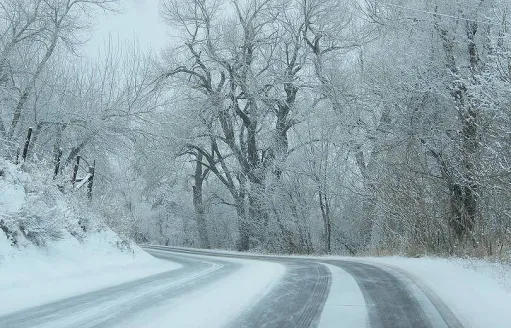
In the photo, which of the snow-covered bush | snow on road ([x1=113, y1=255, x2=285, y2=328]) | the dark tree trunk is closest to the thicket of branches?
the dark tree trunk

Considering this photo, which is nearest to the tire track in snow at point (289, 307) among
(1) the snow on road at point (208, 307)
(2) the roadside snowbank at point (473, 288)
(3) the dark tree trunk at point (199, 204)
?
(1) the snow on road at point (208, 307)

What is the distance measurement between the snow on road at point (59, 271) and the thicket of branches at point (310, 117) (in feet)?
11.8

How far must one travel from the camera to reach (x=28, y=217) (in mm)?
8781

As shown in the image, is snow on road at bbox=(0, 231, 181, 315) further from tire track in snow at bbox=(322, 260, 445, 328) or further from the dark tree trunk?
Result: the dark tree trunk

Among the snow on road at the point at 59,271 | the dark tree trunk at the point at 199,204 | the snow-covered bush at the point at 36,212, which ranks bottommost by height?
the snow on road at the point at 59,271

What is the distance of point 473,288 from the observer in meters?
6.75

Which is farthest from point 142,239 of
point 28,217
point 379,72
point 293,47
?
point 28,217

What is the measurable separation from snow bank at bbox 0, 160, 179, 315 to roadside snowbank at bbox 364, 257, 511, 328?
15.2 ft

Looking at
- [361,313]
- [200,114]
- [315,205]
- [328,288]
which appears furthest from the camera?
[200,114]

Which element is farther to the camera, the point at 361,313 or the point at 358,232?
the point at 358,232

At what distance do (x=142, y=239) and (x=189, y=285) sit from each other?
141ft

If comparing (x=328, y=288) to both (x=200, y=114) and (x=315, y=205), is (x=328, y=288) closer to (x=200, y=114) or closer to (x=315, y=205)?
(x=315, y=205)

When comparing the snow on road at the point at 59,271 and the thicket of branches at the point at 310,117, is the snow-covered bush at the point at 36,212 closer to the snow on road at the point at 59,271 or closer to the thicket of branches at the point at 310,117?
the snow on road at the point at 59,271

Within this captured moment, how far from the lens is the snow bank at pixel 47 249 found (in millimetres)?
6664
